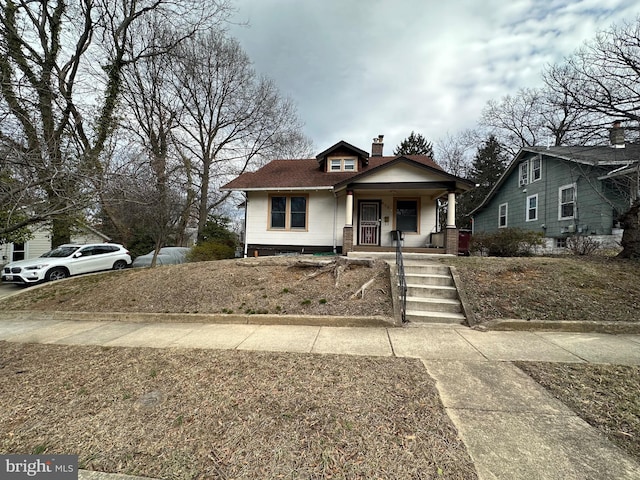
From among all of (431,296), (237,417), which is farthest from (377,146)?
(237,417)

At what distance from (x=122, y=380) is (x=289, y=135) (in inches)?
850

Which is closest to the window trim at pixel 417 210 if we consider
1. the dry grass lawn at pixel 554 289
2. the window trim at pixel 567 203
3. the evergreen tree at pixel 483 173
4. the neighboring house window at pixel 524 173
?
the dry grass lawn at pixel 554 289

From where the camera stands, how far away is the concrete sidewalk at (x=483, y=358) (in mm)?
1890

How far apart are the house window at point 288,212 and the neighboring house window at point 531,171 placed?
44.3 feet

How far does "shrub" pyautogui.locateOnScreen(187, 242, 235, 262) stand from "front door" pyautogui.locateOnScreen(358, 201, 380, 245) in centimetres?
689

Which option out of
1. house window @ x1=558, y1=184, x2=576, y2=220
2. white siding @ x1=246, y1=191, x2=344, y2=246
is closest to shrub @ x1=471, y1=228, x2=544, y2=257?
house window @ x1=558, y1=184, x2=576, y2=220

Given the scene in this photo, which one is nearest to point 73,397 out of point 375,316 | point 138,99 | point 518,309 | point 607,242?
point 375,316

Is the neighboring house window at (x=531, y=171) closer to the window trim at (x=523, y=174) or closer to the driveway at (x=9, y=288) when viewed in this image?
the window trim at (x=523, y=174)

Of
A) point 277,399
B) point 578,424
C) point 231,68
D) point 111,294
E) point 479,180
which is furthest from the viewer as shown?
point 479,180

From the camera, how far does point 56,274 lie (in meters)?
10.5

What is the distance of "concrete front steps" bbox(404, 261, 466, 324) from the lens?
5.30 meters

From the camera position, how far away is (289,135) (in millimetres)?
21984

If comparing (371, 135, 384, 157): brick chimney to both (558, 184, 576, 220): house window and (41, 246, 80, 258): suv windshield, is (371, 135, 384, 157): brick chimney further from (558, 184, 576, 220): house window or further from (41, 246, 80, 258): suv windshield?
(41, 246, 80, 258): suv windshield

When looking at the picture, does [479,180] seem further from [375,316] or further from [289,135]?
[375,316]
